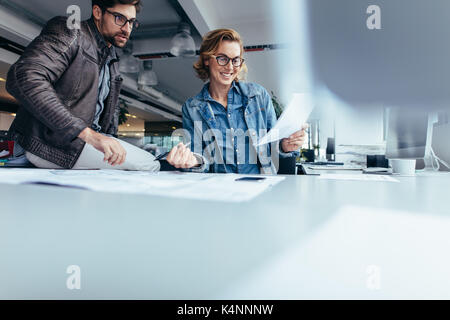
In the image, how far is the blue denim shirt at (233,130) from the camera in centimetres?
133

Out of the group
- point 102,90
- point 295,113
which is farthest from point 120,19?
point 295,113

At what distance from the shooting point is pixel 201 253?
192 millimetres

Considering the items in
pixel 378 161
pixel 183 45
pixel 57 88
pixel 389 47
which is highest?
pixel 183 45

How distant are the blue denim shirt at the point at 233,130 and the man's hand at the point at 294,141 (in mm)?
70

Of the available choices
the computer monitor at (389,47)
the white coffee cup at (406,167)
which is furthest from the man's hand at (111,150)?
the computer monitor at (389,47)

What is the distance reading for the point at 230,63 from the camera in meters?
1.38

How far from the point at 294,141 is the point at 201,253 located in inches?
39.6

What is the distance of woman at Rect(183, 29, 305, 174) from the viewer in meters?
1.34

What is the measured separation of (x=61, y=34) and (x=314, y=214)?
4.25ft

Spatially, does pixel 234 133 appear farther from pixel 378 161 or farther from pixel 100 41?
pixel 378 161

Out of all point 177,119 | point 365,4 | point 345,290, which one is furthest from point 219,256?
point 177,119
